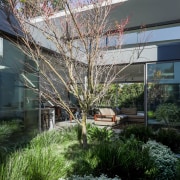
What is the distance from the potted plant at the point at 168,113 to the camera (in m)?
8.73

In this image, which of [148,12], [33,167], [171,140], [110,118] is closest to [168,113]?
[110,118]

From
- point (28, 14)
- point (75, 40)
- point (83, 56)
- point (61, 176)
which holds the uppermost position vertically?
point (28, 14)

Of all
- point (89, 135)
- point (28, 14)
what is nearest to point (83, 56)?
point (28, 14)

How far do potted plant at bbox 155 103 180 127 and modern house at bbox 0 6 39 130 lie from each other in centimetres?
511

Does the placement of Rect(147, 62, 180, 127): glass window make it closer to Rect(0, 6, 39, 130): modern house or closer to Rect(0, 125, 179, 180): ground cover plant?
Rect(0, 125, 179, 180): ground cover plant

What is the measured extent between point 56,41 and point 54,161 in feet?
8.93

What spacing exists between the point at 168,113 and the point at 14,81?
616 cm

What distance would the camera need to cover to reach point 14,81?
630 cm

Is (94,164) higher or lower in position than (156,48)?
lower

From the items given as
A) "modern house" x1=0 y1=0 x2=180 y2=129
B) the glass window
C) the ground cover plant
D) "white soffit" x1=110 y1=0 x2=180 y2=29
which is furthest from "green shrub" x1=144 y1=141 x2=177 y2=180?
"white soffit" x1=110 y1=0 x2=180 y2=29

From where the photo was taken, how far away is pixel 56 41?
491 centimetres

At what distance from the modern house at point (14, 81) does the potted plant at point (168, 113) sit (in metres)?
5.11

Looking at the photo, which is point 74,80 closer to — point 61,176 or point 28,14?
point 28,14

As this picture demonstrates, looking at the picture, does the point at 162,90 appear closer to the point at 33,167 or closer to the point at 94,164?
the point at 94,164
